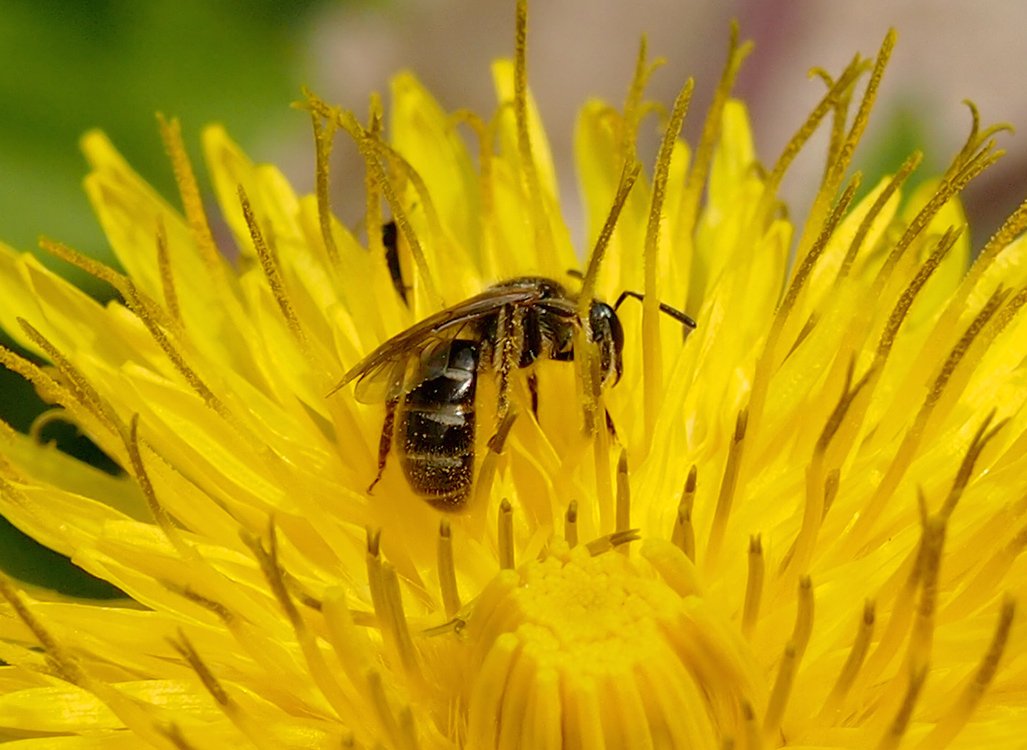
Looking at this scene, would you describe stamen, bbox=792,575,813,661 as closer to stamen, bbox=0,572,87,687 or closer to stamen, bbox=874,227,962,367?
stamen, bbox=874,227,962,367

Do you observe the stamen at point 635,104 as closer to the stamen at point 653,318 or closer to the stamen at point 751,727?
the stamen at point 653,318

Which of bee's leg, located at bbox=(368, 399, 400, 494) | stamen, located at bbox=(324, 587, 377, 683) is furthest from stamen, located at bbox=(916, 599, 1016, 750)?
bee's leg, located at bbox=(368, 399, 400, 494)

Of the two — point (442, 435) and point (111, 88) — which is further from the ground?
point (111, 88)

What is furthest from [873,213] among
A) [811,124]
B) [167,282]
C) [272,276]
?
[167,282]

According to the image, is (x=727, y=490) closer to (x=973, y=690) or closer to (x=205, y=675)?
(x=973, y=690)

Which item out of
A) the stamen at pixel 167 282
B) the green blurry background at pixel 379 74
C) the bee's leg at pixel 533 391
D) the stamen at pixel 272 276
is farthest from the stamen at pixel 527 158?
the green blurry background at pixel 379 74

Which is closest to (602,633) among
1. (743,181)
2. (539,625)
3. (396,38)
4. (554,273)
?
(539,625)

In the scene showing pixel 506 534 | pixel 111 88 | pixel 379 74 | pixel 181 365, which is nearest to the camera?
pixel 506 534
